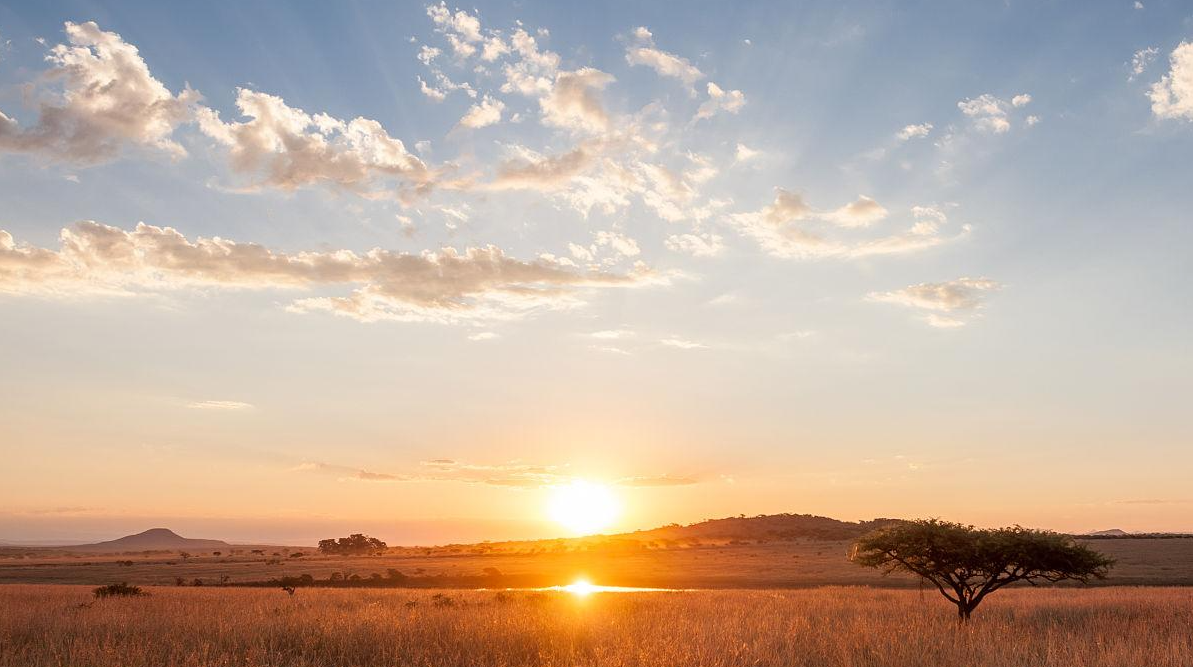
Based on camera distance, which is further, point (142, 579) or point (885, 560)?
point (142, 579)

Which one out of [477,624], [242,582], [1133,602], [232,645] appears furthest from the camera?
[242,582]

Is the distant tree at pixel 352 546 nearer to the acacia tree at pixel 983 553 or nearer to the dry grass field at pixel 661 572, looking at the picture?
the dry grass field at pixel 661 572

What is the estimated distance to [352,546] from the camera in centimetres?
17050

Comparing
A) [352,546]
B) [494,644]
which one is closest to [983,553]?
[494,644]

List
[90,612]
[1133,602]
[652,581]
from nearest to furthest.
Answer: [90,612] < [1133,602] < [652,581]

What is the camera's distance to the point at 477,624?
62.1 ft

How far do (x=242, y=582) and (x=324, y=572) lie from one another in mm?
16924

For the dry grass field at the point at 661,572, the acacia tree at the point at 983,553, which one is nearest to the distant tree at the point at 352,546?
the dry grass field at the point at 661,572

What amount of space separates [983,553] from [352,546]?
160m

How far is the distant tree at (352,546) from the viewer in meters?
168

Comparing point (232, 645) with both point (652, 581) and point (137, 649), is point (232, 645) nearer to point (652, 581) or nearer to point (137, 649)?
point (137, 649)

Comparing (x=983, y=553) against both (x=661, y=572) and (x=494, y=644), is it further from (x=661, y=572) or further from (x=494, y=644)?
(x=661, y=572)

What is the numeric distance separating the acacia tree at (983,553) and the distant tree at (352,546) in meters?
150

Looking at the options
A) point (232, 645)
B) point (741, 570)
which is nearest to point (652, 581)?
point (741, 570)
